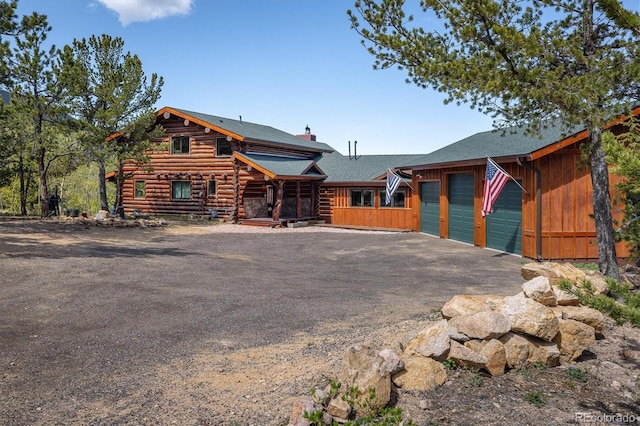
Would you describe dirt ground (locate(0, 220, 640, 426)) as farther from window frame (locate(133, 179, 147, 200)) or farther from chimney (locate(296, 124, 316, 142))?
chimney (locate(296, 124, 316, 142))

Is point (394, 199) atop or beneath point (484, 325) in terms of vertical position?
atop

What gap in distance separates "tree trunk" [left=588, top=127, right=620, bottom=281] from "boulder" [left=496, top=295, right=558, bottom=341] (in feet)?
20.1

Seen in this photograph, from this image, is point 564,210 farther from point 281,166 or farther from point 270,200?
point 270,200

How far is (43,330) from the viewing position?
24.5ft

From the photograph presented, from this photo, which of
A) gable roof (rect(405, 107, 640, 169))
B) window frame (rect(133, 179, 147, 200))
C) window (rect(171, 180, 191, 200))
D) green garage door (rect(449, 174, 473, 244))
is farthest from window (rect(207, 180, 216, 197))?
green garage door (rect(449, 174, 473, 244))

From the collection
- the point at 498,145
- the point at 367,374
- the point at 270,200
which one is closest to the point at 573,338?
the point at 367,374

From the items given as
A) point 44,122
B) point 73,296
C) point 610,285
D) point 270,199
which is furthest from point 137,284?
point 270,199

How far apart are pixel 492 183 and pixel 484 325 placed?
11377 mm

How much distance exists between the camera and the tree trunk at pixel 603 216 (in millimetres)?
10742

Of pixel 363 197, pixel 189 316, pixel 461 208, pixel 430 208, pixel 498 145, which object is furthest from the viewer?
pixel 363 197

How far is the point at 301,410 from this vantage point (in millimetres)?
4332

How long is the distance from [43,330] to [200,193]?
2347 centimetres

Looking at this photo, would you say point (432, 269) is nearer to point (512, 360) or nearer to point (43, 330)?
point (512, 360)

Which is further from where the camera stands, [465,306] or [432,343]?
[465,306]
